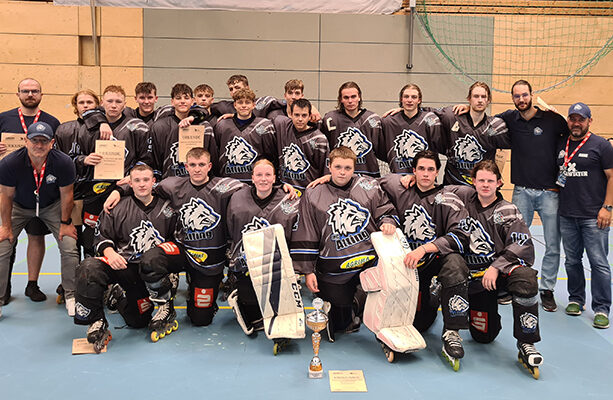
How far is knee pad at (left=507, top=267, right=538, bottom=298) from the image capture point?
3.40 meters

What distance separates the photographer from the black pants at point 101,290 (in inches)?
145

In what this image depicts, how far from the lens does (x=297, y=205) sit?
158 inches

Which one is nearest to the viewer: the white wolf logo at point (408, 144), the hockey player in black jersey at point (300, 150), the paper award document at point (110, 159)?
the paper award document at point (110, 159)

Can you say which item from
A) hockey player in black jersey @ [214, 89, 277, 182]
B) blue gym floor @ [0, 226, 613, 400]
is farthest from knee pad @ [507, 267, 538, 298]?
hockey player in black jersey @ [214, 89, 277, 182]

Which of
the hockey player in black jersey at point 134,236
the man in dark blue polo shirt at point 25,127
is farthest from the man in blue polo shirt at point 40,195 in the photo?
the hockey player in black jersey at point 134,236

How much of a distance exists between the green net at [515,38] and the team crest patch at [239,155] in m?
5.55

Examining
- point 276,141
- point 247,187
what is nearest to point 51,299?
point 247,187

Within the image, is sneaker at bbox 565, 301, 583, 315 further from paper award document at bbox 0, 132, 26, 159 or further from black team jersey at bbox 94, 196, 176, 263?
paper award document at bbox 0, 132, 26, 159

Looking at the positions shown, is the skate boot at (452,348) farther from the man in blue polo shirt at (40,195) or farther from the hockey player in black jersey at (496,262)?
the man in blue polo shirt at (40,195)

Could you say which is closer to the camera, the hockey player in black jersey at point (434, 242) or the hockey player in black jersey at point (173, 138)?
the hockey player in black jersey at point (434, 242)

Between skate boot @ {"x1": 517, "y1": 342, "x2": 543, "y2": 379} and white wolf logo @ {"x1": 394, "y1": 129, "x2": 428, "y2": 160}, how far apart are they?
6.94ft

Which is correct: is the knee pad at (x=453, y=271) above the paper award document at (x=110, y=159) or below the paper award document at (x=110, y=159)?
below

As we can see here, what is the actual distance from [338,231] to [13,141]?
3191 mm

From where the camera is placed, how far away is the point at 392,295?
3518 mm
